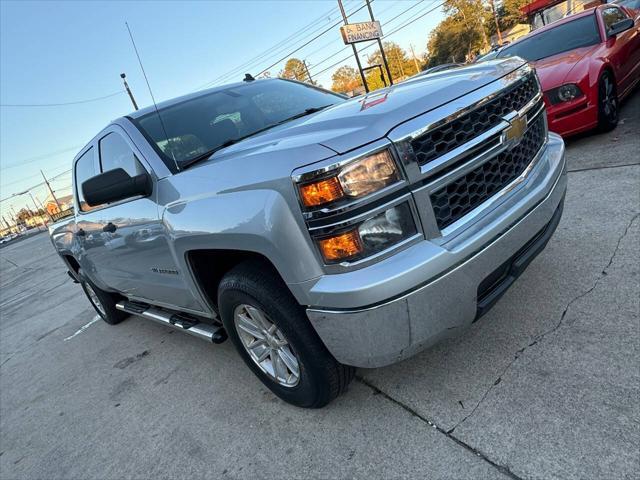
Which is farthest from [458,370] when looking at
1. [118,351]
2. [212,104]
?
[118,351]

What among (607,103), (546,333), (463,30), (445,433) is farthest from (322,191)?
(463,30)

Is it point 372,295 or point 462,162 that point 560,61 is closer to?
point 462,162

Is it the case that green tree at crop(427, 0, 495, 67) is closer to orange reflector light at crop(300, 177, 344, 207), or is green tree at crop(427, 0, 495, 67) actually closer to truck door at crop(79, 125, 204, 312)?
truck door at crop(79, 125, 204, 312)

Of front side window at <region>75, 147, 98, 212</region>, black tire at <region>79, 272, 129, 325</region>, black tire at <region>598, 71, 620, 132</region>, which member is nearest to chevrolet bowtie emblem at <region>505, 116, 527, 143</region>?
front side window at <region>75, 147, 98, 212</region>

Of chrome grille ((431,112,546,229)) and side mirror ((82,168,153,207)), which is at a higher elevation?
side mirror ((82,168,153,207))

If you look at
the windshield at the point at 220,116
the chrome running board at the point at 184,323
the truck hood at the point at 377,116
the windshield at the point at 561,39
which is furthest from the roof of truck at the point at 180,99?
the windshield at the point at 561,39

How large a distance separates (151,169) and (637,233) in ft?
10.4

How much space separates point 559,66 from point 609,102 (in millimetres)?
713

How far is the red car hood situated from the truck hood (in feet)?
10.1

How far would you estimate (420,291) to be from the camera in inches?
64.3

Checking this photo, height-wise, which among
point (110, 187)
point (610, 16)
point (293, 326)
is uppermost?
point (110, 187)

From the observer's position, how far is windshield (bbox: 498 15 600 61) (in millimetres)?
5551

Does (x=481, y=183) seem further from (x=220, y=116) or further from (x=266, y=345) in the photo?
(x=220, y=116)


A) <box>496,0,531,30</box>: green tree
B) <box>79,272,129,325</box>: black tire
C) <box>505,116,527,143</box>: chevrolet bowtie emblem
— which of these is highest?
<box>496,0,531,30</box>: green tree
